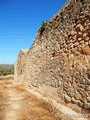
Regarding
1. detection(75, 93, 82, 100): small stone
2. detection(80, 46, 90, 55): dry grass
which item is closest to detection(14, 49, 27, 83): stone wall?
detection(75, 93, 82, 100): small stone

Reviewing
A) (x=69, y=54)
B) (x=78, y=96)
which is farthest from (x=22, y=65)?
(x=78, y=96)

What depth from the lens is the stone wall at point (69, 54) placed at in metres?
6.30

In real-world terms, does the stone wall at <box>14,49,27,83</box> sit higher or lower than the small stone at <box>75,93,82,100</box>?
higher

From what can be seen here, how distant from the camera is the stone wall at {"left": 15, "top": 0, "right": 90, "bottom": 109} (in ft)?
20.7

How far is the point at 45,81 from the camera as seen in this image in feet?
31.0

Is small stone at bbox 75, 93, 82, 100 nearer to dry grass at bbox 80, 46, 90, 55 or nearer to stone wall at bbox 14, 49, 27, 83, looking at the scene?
dry grass at bbox 80, 46, 90, 55

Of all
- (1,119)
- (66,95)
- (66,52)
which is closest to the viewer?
(1,119)

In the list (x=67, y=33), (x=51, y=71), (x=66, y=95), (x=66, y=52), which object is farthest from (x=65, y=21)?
(x=66, y=95)

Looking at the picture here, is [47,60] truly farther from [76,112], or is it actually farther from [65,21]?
[76,112]

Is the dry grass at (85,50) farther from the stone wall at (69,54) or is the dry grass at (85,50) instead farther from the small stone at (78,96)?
the small stone at (78,96)

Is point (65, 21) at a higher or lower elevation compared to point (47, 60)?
higher

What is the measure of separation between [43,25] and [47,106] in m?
4.79

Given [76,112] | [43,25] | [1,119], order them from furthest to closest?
[43,25] → [76,112] → [1,119]

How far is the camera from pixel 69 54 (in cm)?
733
